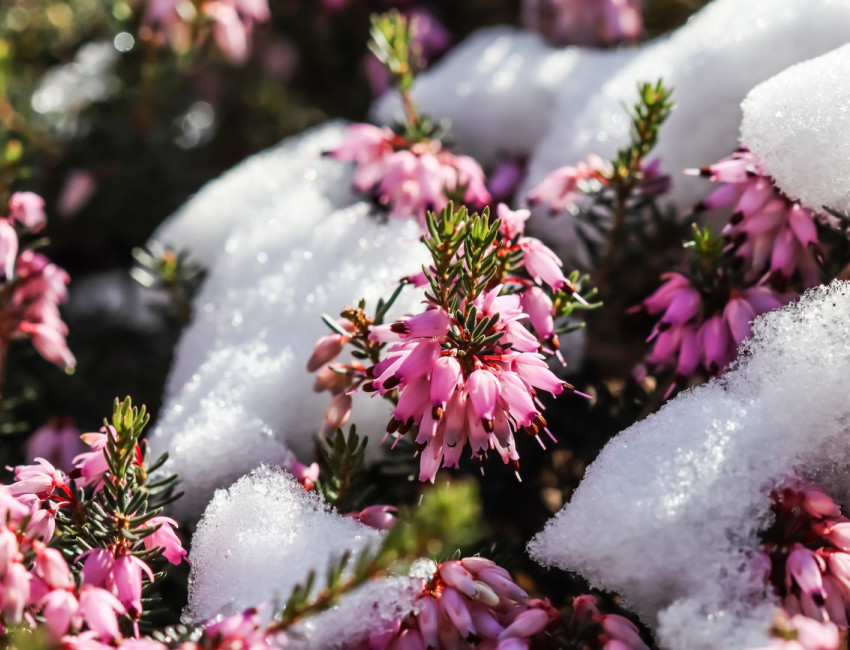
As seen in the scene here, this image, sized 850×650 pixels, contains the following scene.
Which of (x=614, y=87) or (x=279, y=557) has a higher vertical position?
(x=614, y=87)

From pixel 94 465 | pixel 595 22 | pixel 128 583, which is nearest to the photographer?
pixel 128 583

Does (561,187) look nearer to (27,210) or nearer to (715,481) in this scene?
(715,481)

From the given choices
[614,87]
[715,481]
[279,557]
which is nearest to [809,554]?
[715,481]

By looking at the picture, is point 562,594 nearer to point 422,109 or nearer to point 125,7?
point 422,109

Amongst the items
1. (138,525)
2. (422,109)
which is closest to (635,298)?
(422,109)

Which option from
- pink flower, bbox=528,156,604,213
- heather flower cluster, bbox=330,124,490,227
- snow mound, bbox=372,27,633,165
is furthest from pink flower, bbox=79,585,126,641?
snow mound, bbox=372,27,633,165

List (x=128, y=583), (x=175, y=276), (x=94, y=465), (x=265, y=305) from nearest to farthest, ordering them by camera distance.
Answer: (x=128, y=583) < (x=94, y=465) < (x=265, y=305) < (x=175, y=276)
